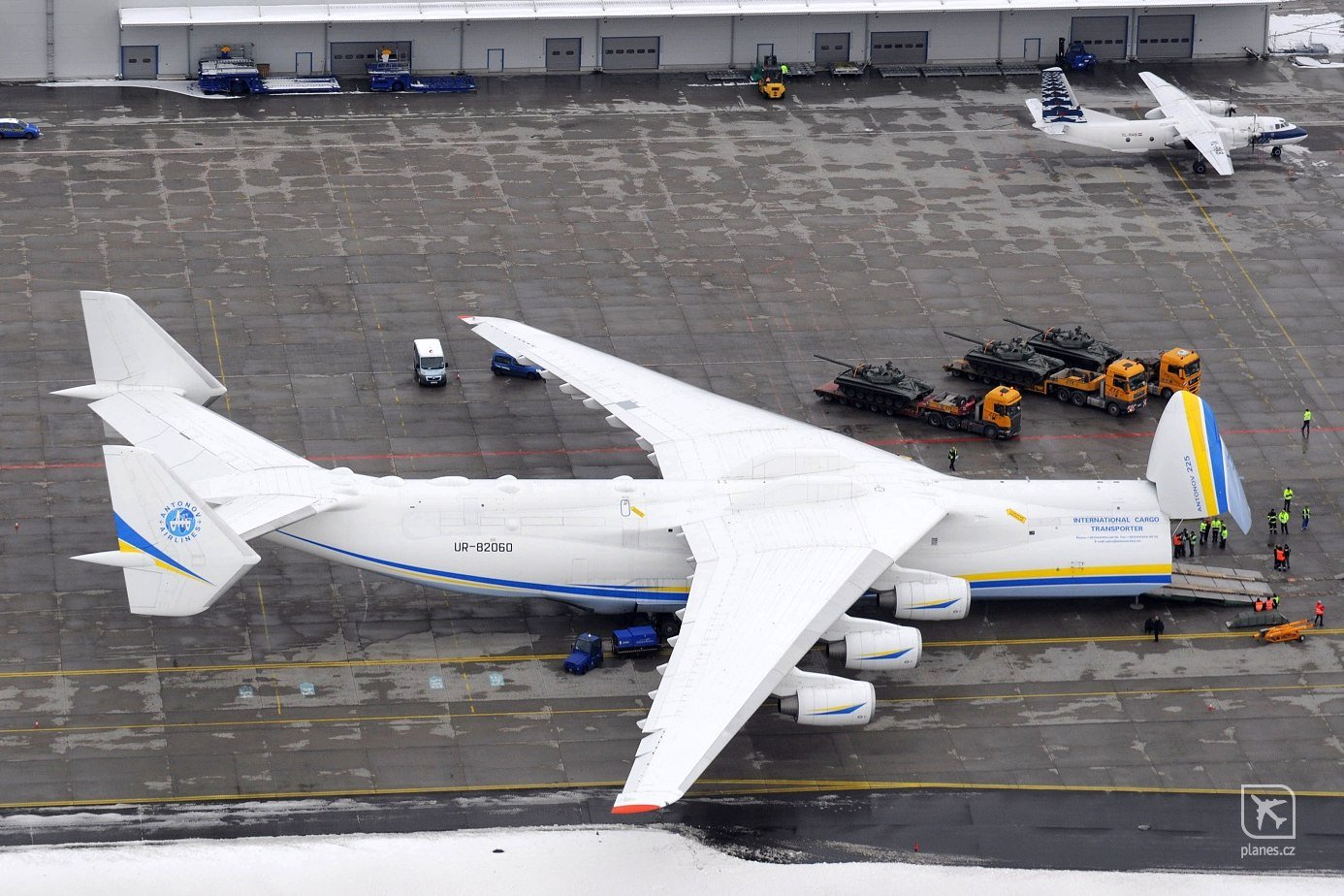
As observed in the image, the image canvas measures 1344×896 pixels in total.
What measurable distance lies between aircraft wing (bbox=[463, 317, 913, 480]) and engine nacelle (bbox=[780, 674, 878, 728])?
12.5 meters

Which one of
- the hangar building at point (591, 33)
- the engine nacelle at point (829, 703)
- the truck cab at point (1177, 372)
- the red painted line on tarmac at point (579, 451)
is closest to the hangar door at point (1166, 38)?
the hangar building at point (591, 33)

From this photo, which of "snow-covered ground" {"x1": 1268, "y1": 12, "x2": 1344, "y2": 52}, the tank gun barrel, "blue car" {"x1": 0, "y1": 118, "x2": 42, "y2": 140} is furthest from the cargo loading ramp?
"blue car" {"x1": 0, "y1": 118, "x2": 42, "y2": 140}

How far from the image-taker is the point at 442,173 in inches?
5172

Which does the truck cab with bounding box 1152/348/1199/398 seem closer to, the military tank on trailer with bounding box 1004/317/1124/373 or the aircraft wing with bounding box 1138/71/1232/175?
the military tank on trailer with bounding box 1004/317/1124/373

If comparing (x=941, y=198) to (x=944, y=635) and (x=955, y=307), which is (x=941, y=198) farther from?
(x=944, y=635)

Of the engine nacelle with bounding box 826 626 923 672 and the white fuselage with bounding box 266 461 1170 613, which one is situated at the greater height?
the white fuselage with bounding box 266 461 1170 613

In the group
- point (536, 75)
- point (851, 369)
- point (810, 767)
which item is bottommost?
point (810, 767)

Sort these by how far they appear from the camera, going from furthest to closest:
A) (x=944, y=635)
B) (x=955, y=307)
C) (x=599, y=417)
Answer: (x=955, y=307) → (x=599, y=417) → (x=944, y=635)

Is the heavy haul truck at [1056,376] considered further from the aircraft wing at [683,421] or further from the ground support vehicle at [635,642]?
the ground support vehicle at [635,642]

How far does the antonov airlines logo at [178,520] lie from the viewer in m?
82.4

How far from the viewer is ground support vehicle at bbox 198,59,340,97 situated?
458 feet

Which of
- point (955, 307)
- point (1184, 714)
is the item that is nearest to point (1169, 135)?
point (955, 307)

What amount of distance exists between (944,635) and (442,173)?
5232cm

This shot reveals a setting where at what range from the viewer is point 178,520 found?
82.4 metres
